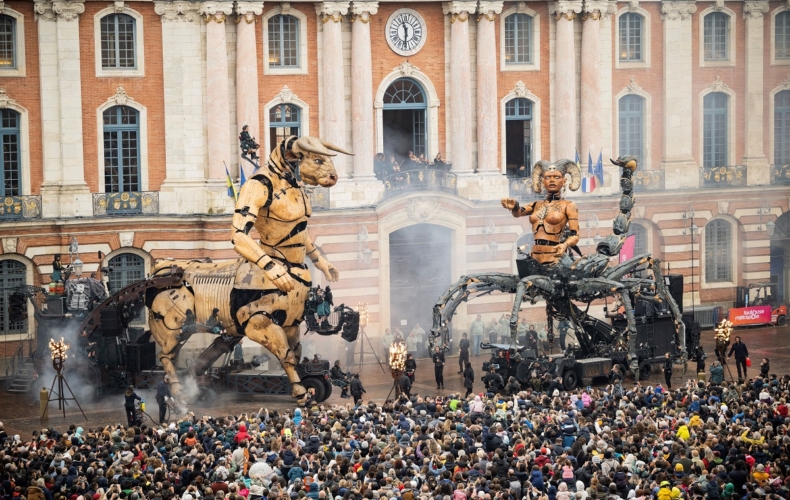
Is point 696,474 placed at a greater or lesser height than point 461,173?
lesser

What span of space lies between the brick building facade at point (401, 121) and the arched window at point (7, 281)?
9 centimetres

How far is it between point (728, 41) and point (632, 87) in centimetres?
540

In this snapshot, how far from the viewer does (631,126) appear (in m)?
76.3

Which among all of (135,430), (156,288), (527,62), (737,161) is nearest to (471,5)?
(527,62)

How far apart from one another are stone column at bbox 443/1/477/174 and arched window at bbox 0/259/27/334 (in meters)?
18.8

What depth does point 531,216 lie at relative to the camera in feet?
200

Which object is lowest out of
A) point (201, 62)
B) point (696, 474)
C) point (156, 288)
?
point (696, 474)

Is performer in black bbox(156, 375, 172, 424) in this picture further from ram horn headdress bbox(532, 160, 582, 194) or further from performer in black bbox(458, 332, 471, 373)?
ram horn headdress bbox(532, 160, 582, 194)

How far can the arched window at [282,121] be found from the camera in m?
70.7

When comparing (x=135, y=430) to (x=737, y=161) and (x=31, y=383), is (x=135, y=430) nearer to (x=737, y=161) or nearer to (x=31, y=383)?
(x=31, y=383)

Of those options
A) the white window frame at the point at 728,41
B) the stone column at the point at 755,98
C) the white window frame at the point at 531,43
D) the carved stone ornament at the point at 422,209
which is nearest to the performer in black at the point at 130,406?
the carved stone ornament at the point at 422,209

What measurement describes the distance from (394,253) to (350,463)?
95.8 feet

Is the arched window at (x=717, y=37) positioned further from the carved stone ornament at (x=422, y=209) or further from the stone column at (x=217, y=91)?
the stone column at (x=217, y=91)

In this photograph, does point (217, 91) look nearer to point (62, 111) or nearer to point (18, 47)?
point (62, 111)
